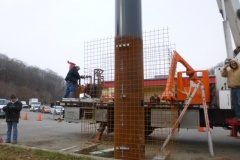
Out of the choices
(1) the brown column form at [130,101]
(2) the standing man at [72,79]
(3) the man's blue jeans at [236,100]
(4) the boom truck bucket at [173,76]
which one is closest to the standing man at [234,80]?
(3) the man's blue jeans at [236,100]

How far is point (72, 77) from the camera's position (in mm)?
10844

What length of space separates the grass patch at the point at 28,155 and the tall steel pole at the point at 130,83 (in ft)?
3.10

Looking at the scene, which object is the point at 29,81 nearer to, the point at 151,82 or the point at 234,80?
the point at 151,82

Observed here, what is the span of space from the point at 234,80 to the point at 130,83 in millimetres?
3634

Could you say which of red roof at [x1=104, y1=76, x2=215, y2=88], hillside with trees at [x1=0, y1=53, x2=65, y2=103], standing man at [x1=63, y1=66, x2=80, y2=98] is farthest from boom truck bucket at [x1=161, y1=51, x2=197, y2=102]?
hillside with trees at [x1=0, y1=53, x2=65, y2=103]

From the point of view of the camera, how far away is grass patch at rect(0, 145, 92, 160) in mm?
5455

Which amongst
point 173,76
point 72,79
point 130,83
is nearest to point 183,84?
point 173,76

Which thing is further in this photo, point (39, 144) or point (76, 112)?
point (76, 112)

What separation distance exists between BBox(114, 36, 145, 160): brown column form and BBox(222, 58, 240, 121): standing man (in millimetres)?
3354

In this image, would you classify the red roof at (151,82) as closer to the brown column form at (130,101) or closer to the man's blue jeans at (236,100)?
the brown column form at (130,101)

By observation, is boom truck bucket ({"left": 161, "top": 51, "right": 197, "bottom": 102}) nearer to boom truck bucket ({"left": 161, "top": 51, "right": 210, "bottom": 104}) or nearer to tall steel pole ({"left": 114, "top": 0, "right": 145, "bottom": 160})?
boom truck bucket ({"left": 161, "top": 51, "right": 210, "bottom": 104})

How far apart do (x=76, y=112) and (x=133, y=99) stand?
5.39 metres

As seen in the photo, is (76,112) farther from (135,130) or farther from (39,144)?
(135,130)

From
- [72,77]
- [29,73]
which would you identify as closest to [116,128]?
[72,77]
